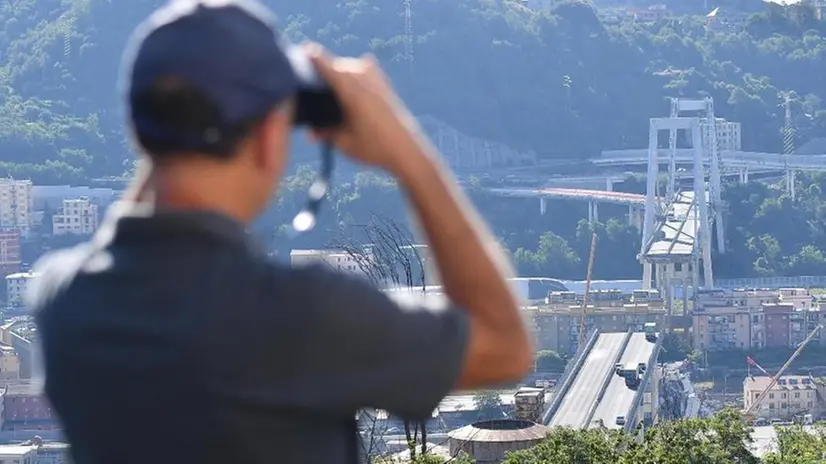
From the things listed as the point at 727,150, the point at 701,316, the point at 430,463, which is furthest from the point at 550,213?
the point at 430,463

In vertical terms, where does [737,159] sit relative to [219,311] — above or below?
below

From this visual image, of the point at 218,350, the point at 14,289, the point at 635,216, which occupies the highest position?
the point at 218,350

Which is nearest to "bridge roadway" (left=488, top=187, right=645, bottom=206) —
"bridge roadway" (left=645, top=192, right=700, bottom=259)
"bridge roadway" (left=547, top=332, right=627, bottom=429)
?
"bridge roadway" (left=645, top=192, right=700, bottom=259)

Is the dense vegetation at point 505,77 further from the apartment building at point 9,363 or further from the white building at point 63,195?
the apartment building at point 9,363

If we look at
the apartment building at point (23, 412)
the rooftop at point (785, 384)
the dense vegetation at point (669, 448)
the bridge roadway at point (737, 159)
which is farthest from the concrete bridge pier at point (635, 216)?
→ the dense vegetation at point (669, 448)

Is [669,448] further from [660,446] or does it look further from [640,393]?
Result: [640,393]

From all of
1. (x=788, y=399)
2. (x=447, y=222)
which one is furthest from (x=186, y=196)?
(x=788, y=399)
